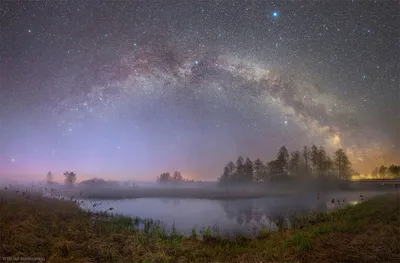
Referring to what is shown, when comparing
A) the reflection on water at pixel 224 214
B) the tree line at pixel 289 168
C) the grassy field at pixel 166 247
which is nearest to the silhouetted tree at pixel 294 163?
the tree line at pixel 289 168

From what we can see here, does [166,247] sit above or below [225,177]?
above

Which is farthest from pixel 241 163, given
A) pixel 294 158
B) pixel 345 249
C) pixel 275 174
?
pixel 345 249

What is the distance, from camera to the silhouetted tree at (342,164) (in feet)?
152

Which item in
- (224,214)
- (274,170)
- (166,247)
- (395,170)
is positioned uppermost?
(274,170)

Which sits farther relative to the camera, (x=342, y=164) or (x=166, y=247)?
(x=342, y=164)

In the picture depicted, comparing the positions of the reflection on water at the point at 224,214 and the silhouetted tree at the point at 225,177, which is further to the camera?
the silhouetted tree at the point at 225,177

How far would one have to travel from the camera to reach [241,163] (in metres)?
80.9

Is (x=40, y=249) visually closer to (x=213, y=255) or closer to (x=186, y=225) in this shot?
(x=213, y=255)

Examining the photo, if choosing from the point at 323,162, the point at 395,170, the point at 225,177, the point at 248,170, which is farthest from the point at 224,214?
the point at 395,170

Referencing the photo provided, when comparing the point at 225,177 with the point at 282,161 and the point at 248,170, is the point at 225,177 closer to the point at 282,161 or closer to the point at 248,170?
the point at 248,170

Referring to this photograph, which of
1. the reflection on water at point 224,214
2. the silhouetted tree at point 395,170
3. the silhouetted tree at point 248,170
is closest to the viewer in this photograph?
the reflection on water at point 224,214

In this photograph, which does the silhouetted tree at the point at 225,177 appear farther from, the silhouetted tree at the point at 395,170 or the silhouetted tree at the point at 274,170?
the silhouetted tree at the point at 395,170

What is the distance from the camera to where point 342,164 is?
4734cm

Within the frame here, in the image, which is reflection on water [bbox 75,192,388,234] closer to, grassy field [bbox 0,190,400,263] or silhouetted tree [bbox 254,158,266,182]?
grassy field [bbox 0,190,400,263]
